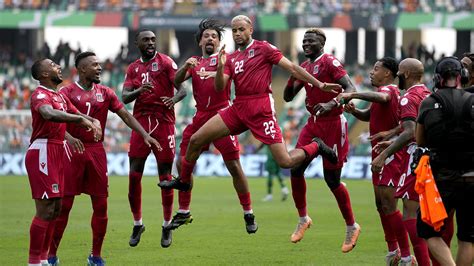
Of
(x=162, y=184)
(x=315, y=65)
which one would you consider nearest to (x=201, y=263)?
(x=162, y=184)

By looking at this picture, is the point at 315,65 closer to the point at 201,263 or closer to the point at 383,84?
the point at 383,84

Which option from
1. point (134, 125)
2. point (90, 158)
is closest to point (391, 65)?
point (134, 125)

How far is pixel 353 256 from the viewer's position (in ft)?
58.0

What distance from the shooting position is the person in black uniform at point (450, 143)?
11.9m

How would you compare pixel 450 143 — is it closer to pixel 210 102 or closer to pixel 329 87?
pixel 329 87

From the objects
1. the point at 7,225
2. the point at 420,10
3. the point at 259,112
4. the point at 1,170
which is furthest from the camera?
the point at 420,10

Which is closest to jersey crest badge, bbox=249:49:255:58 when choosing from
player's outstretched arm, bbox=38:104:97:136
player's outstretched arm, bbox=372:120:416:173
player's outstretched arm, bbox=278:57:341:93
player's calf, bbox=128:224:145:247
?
player's outstretched arm, bbox=278:57:341:93

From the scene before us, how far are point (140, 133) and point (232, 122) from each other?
1619 mm

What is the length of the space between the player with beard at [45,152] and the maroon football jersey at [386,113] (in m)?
3.95

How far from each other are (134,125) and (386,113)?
3.81 m

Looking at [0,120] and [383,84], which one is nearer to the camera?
[383,84]

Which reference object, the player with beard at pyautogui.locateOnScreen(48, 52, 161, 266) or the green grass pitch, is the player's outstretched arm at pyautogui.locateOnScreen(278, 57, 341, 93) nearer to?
the player with beard at pyautogui.locateOnScreen(48, 52, 161, 266)

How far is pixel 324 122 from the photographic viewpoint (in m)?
16.7

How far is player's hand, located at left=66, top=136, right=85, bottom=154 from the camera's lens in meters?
15.0
